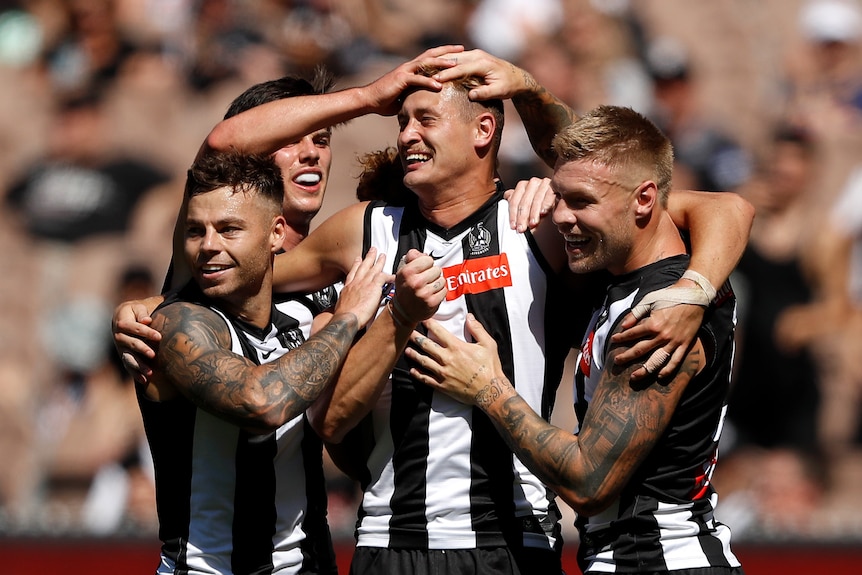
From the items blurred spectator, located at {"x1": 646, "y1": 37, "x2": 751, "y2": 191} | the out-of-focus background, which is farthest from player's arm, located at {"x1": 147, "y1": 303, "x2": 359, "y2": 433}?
blurred spectator, located at {"x1": 646, "y1": 37, "x2": 751, "y2": 191}

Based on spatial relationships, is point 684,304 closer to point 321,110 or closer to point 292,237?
point 321,110

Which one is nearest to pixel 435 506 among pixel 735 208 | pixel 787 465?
pixel 735 208

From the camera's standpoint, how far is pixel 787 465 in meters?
10.1

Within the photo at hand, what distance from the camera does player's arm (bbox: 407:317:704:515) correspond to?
3932 mm

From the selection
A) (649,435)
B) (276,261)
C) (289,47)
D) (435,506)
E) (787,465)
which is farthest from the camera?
(289,47)

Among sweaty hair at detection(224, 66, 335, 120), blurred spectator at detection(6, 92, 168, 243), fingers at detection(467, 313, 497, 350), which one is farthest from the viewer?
blurred spectator at detection(6, 92, 168, 243)

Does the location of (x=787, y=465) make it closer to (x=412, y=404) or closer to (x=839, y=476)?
(x=839, y=476)

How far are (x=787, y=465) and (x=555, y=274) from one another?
6.41 m

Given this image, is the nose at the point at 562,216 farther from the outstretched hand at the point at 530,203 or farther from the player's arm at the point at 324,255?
the player's arm at the point at 324,255

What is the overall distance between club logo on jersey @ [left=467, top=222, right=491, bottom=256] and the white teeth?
0.96m

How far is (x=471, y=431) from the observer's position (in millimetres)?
4352

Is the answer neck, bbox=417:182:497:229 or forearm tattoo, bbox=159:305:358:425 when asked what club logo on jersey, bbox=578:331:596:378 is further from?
forearm tattoo, bbox=159:305:358:425

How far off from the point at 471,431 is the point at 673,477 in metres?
0.75

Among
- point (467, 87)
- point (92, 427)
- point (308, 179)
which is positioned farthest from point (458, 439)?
point (92, 427)
